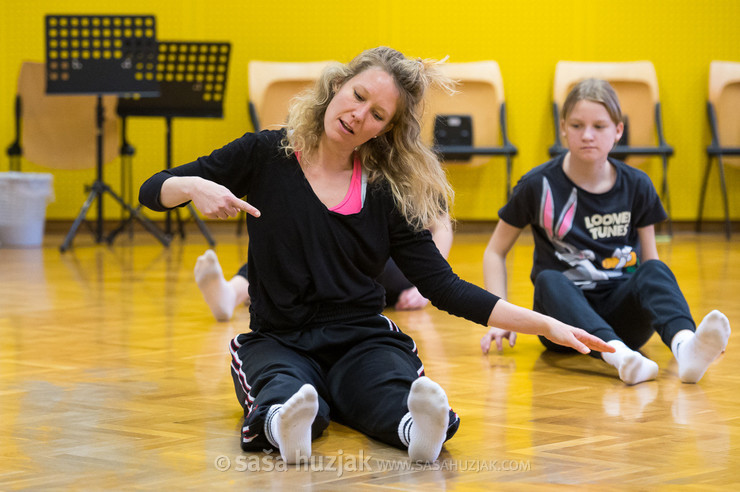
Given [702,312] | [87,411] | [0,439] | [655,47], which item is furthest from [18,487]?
[655,47]

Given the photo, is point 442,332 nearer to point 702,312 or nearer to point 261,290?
point 702,312

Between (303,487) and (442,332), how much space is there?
1.49 m

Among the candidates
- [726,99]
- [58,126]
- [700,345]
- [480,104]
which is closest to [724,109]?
[726,99]

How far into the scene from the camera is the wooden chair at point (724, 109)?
21.2 feet

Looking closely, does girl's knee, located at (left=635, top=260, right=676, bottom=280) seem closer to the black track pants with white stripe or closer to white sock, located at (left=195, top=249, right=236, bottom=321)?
the black track pants with white stripe

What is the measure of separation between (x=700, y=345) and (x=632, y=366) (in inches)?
5.3

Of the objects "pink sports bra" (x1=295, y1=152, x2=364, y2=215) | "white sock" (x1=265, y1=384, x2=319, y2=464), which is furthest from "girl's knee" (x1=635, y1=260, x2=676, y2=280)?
"white sock" (x1=265, y1=384, x2=319, y2=464)

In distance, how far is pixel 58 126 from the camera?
20.6 feet

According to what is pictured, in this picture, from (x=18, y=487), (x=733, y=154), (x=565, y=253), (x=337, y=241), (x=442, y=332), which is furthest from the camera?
(x=733, y=154)

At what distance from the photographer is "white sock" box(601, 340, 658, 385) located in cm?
202

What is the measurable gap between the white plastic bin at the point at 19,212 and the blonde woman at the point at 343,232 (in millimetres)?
4235

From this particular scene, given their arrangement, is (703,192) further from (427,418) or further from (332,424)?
(427,418)

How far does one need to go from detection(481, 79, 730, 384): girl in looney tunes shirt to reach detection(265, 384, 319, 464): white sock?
0.97m

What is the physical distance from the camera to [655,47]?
22.0ft
